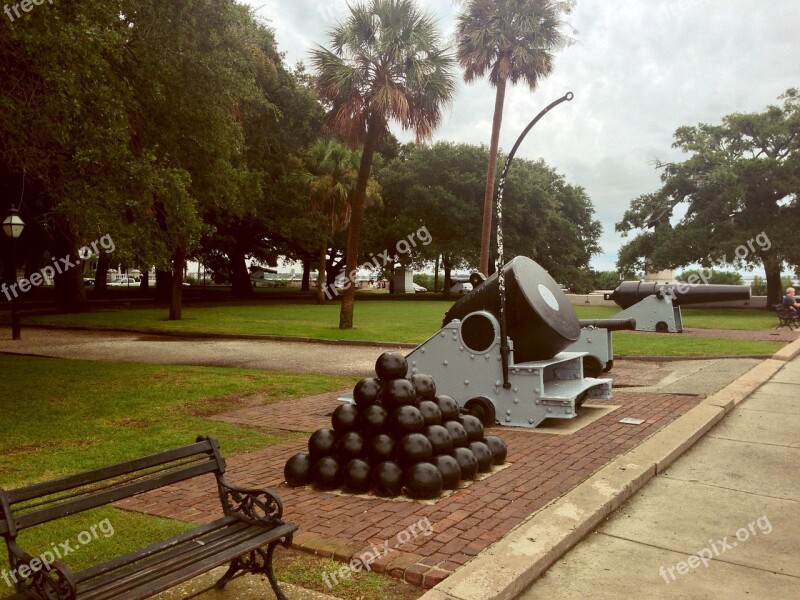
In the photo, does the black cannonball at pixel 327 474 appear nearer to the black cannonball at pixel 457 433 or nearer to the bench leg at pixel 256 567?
the black cannonball at pixel 457 433

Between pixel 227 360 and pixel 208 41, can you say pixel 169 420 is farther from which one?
pixel 208 41

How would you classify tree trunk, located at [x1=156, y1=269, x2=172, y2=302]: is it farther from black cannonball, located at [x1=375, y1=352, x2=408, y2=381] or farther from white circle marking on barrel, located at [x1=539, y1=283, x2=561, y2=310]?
black cannonball, located at [x1=375, y1=352, x2=408, y2=381]

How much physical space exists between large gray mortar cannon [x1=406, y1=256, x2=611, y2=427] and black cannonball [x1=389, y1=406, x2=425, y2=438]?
2558 millimetres

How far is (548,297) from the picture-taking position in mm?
8047

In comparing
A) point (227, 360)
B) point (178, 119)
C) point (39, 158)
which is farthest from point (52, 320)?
point (39, 158)

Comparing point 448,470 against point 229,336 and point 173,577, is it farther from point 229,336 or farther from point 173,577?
point 229,336

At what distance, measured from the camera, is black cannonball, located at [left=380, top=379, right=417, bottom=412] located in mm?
5211

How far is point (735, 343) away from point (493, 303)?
11.8 metres

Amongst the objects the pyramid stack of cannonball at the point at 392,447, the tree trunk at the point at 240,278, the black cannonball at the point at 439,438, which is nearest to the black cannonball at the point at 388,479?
the pyramid stack of cannonball at the point at 392,447

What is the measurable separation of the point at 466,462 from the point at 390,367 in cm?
95

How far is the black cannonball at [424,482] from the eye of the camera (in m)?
4.84

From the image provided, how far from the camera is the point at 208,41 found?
1209 cm

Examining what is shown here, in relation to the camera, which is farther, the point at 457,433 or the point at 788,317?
the point at 788,317

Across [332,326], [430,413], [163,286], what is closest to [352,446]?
[430,413]
